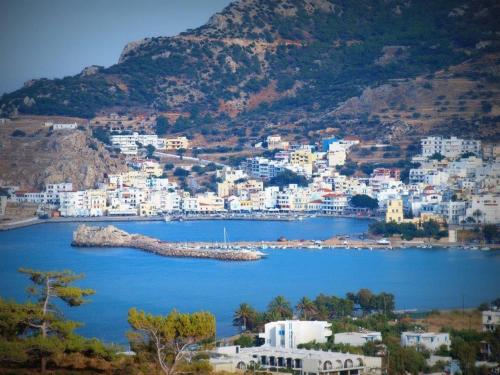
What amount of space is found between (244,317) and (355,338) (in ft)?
8.73

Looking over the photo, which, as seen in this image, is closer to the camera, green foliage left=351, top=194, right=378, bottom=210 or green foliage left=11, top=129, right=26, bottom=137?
green foliage left=351, top=194, right=378, bottom=210

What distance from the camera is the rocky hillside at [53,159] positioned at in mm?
39062

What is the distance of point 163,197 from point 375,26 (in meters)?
16.8

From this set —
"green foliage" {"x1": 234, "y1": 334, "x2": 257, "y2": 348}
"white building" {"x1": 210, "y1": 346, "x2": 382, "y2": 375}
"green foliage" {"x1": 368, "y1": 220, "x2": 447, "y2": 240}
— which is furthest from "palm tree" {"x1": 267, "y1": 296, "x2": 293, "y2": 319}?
"green foliage" {"x1": 368, "y1": 220, "x2": 447, "y2": 240}

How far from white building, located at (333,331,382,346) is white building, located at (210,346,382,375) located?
843 mm

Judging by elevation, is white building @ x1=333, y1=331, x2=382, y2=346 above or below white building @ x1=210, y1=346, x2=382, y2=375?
above

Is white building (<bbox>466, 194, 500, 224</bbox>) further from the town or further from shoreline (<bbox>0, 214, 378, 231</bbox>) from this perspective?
shoreline (<bbox>0, 214, 378, 231</bbox>)

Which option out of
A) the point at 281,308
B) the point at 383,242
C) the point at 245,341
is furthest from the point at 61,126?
the point at 245,341

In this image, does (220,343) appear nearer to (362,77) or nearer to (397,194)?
(397,194)

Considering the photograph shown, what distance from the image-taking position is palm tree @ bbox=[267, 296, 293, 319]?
775 inches

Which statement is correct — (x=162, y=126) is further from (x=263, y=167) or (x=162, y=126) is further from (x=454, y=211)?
(x=454, y=211)

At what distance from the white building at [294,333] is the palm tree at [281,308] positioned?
5.23 feet

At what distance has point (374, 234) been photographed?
103 feet

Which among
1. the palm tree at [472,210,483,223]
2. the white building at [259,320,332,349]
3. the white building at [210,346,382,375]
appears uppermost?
the palm tree at [472,210,483,223]
